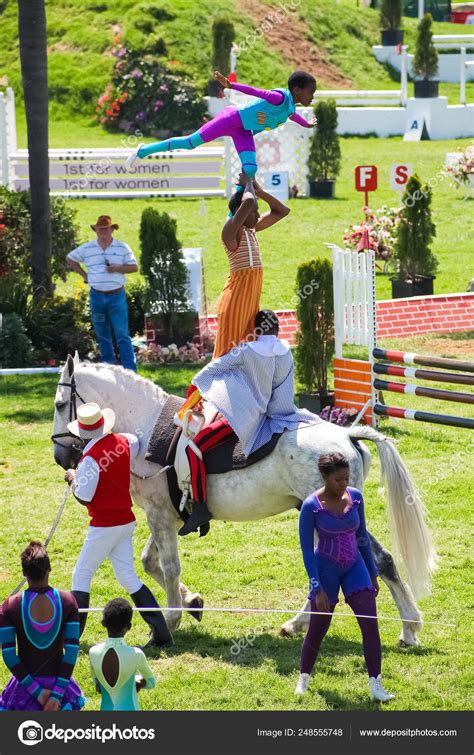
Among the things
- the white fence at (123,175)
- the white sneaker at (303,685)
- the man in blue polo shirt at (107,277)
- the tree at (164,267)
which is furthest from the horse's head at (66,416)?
the white fence at (123,175)

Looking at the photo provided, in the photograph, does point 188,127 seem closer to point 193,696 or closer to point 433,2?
point 433,2

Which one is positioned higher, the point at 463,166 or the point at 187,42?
the point at 187,42

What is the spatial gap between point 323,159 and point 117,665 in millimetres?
21904

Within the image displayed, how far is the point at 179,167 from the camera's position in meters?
27.5

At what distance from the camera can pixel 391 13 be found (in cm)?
4147

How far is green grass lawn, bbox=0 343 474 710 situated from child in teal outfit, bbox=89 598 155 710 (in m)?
1.24

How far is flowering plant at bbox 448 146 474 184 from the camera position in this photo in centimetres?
2705

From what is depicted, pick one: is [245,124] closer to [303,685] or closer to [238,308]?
[238,308]

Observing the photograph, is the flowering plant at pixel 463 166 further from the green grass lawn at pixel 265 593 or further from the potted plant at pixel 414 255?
the green grass lawn at pixel 265 593

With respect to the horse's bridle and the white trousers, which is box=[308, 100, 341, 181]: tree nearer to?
the horse's bridle

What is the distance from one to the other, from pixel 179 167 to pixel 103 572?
59.3 ft

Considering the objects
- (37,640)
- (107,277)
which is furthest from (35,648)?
(107,277)

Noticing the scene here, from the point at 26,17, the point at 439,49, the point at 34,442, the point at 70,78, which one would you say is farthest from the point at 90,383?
the point at 439,49

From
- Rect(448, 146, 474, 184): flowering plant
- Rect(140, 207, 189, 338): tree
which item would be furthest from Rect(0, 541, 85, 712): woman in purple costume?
Rect(448, 146, 474, 184): flowering plant
